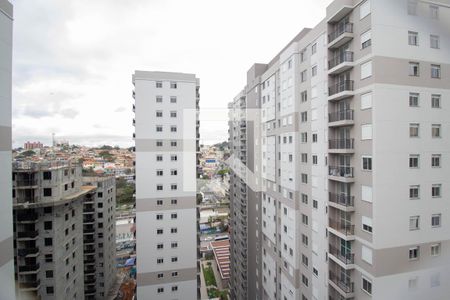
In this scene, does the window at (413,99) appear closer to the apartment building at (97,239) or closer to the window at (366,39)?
the window at (366,39)

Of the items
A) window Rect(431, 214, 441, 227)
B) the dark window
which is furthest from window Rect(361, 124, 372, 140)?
the dark window

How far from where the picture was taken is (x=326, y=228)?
424 cm

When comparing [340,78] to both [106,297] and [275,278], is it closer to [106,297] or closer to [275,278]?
[275,278]

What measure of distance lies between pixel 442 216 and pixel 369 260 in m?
1.09

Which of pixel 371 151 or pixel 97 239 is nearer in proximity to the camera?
pixel 371 151

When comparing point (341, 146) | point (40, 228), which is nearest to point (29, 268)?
point (40, 228)

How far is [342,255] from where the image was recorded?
3.75 metres

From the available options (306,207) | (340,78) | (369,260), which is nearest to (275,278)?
(306,207)

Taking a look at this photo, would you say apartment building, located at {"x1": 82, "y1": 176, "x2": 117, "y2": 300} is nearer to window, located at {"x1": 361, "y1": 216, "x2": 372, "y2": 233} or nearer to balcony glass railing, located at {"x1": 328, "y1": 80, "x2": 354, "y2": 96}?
balcony glass railing, located at {"x1": 328, "y1": 80, "x2": 354, "y2": 96}

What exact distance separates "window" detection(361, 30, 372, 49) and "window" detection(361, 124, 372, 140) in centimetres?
117

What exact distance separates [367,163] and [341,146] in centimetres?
62

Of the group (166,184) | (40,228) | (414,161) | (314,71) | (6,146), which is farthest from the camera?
(166,184)

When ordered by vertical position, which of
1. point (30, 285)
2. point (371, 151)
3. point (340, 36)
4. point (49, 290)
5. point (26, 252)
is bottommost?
point (49, 290)

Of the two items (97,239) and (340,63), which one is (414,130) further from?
(97,239)
